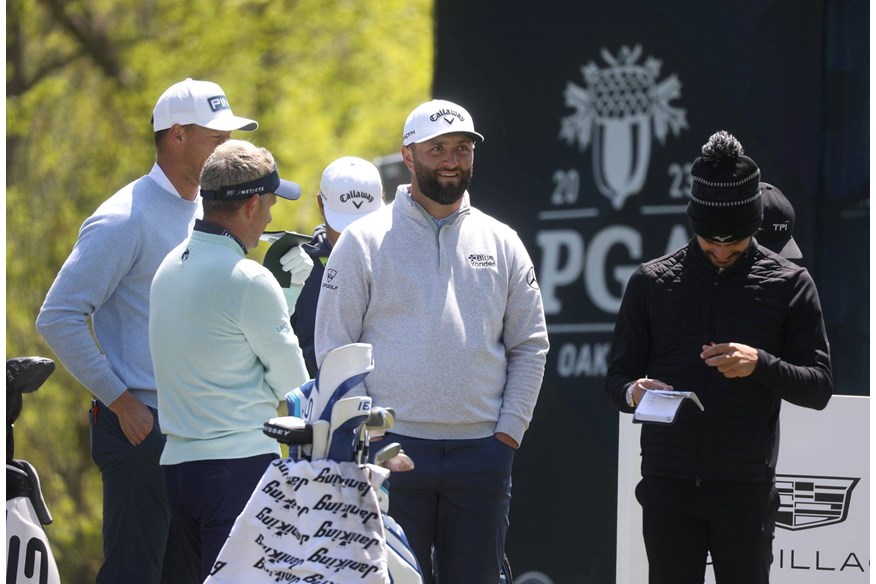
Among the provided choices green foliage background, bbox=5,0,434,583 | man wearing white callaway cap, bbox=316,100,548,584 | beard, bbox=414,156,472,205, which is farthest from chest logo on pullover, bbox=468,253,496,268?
green foliage background, bbox=5,0,434,583

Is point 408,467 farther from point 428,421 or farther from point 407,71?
point 407,71

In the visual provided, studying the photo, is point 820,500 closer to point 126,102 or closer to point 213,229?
point 213,229

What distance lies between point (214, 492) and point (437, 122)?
4.10ft

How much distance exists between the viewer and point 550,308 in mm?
6395

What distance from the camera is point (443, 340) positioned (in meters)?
4.44

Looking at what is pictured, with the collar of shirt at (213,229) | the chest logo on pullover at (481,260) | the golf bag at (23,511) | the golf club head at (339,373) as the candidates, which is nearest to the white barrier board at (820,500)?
the chest logo on pullover at (481,260)

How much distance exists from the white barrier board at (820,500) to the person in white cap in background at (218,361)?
152cm

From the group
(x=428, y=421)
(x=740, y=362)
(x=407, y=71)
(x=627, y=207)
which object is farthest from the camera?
(x=407, y=71)

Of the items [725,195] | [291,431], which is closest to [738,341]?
[725,195]

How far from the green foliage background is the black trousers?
31.6 feet

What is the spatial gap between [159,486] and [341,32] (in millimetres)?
10701

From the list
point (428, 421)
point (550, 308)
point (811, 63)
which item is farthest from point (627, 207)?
point (428, 421)

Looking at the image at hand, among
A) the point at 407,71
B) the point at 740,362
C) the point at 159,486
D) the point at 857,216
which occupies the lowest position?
the point at 159,486

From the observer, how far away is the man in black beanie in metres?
4.11
